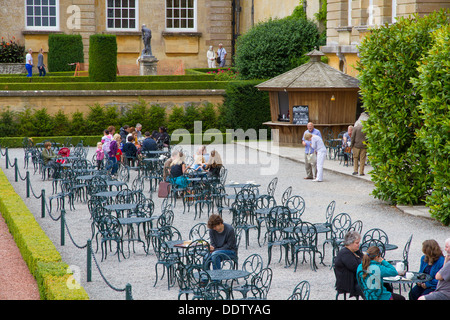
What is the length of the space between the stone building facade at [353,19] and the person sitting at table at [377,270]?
16258mm

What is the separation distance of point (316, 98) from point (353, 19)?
4.65m

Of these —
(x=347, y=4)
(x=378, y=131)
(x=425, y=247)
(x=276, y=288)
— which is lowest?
(x=276, y=288)

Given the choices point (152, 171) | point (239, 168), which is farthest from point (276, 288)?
point (239, 168)

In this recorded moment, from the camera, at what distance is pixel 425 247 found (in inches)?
344

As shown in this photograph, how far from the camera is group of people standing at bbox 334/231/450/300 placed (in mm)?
8422

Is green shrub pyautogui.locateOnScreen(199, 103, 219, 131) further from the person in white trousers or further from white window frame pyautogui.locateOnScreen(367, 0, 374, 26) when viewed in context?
the person in white trousers

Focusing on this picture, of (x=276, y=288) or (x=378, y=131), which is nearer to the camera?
(x=276, y=288)

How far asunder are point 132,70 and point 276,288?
107 ft

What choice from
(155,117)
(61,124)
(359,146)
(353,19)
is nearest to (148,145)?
(359,146)

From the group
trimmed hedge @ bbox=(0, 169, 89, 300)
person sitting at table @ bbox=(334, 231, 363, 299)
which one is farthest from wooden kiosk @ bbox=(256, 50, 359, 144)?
person sitting at table @ bbox=(334, 231, 363, 299)

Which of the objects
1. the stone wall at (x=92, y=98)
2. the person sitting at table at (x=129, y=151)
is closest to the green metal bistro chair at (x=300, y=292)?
the person sitting at table at (x=129, y=151)

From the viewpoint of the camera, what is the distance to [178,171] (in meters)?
16.3

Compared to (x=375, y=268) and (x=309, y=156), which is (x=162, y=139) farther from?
(x=375, y=268)
